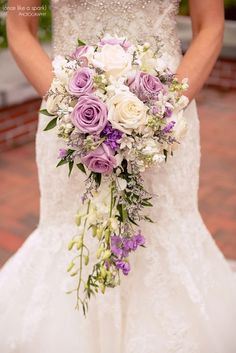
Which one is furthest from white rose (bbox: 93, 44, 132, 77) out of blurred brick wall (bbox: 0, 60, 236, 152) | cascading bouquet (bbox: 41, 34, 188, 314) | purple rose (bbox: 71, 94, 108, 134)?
blurred brick wall (bbox: 0, 60, 236, 152)

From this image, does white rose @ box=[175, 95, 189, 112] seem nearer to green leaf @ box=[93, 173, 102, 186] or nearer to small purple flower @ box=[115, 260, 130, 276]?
green leaf @ box=[93, 173, 102, 186]

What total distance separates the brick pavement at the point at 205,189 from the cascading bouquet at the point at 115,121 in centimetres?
172

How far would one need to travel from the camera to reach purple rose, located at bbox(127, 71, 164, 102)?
4.97 feet

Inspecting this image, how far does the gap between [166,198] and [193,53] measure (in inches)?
21.7

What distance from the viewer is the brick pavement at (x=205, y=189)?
347 centimetres

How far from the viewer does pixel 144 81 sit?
1518mm

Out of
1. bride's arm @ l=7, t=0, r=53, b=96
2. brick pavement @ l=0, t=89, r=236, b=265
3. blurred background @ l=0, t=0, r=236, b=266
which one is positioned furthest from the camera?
blurred background @ l=0, t=0, r=236, b=266

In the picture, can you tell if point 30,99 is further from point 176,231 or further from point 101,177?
point 101,177

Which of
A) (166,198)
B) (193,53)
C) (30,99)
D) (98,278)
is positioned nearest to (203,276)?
(166,198)

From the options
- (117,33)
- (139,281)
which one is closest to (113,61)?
(117,33)

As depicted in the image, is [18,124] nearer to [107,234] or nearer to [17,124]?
[17,124]

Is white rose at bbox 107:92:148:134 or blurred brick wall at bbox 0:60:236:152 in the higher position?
white rose at bbox 107:92:148:134

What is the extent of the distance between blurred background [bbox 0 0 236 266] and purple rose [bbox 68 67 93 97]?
1125 mm

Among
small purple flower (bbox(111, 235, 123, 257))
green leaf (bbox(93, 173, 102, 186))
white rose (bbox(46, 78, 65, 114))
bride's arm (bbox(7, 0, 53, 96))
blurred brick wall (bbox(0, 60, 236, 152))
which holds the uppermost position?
white rose (bbox(46, 78, 65, 114))
